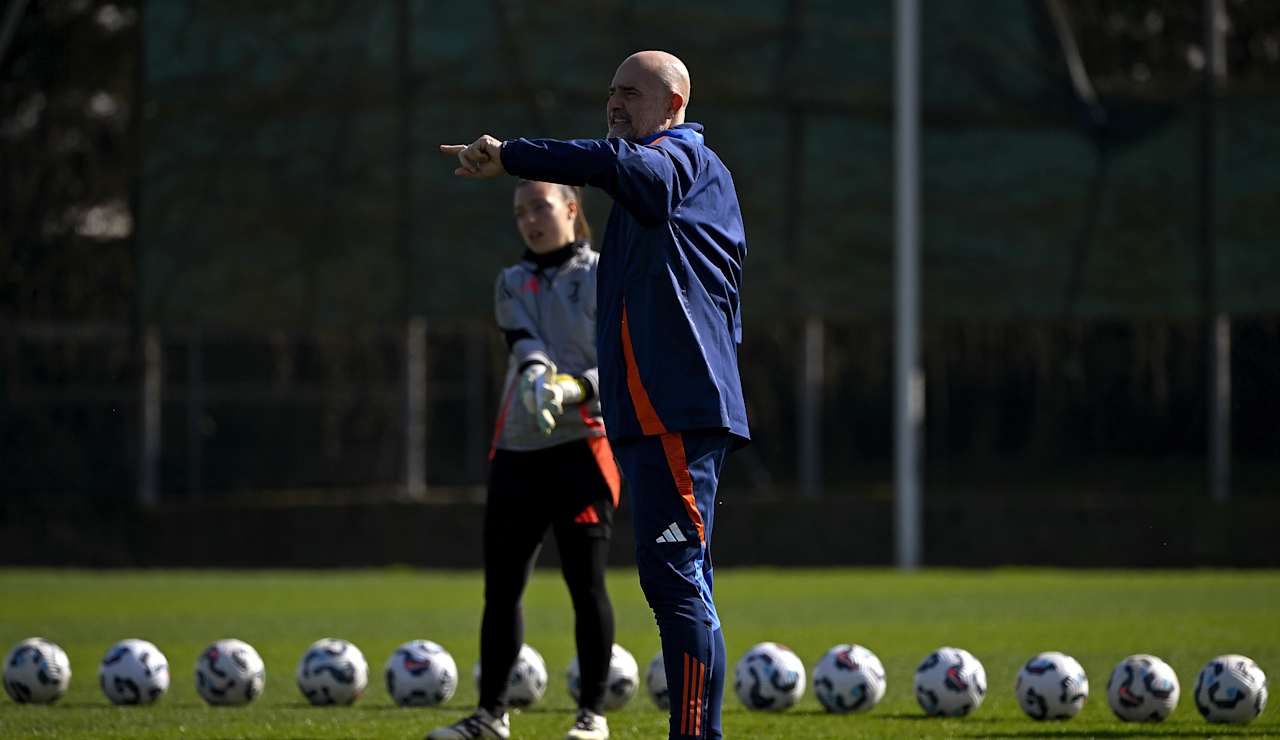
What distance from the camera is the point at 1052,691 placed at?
7.51 meters

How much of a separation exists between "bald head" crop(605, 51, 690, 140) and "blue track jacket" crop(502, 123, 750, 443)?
0.23 feet

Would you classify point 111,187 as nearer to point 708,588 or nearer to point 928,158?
point 928,158

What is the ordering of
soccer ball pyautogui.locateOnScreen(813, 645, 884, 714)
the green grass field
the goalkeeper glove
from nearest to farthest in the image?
the goalkeeper glove < the green grass field < soccer ball pyautogui.locateOnScreen(813, 645, 884, 714)

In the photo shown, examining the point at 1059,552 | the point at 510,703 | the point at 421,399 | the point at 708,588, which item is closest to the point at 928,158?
the point at 1059,552

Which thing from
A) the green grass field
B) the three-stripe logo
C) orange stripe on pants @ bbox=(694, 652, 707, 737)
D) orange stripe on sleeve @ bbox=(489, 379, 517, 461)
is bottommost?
the green grass field

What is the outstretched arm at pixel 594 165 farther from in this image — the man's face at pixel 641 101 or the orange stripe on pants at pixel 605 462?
the orange stripe on pants at pixel 605 462

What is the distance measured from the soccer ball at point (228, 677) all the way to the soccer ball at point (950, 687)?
2692mm

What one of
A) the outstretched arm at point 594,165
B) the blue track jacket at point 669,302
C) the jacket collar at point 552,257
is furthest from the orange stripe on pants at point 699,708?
the jacket collar at point 552,257

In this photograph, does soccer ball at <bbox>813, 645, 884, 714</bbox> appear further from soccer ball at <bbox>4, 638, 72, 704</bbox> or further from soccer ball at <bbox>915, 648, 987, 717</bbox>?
soccer ball at <bbox>4, 638, 72, 704</bbox>

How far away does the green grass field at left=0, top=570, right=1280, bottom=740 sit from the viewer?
7414 mm

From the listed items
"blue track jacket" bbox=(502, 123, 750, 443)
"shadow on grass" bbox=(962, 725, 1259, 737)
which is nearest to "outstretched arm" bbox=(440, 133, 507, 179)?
"blue track jacket" bbox=(502, 123, 750, 443)

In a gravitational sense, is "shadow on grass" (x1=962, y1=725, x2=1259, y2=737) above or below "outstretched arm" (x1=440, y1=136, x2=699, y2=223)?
below

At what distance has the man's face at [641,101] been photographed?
5477 millimetres

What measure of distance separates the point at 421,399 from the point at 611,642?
12243 mm
